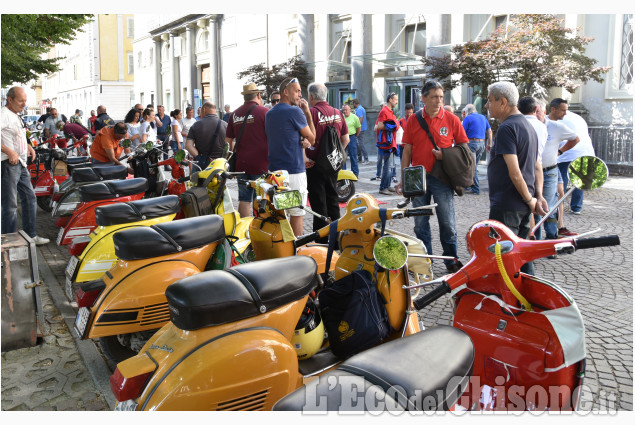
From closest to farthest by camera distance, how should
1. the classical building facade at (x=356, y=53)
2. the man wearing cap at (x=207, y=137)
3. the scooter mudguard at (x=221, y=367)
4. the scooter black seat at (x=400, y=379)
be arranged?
the scooter black seat at (x=400, y=379)
the scooter mudguard at (x=221, y=367)
the man wearing cap at (x=207, y=137)
the classical building facade at (x=356, y=53)

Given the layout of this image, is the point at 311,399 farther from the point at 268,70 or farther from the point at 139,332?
the point at 268,70

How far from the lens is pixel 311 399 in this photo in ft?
4.69

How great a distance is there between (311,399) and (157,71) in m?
46.8

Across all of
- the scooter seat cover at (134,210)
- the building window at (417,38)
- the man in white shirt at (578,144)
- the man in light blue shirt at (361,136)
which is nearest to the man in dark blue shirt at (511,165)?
the scooter seat cover at (134,210)

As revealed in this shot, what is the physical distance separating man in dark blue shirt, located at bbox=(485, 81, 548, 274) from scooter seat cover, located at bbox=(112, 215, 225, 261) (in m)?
2.14

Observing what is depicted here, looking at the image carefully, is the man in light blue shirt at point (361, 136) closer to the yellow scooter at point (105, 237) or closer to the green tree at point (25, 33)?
the green tree at point (25, 33)

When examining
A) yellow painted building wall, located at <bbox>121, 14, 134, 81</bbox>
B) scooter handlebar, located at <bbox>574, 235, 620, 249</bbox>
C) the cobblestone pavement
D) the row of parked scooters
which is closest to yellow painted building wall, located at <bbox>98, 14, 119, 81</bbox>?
yellow painted building wall, located at <bbox>121, 14, 134, 81</bbox>

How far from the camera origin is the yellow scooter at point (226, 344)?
219cm

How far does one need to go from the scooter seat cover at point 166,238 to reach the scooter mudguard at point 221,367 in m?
1.02

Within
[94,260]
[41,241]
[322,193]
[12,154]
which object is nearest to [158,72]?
[41,241]

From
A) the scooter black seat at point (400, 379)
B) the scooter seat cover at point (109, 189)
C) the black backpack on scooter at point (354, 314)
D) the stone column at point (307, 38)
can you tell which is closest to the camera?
the scooter black seat at point (400, 379)

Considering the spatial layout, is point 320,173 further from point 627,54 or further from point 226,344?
point 627,54

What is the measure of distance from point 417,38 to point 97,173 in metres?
16.4
